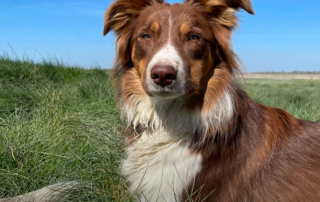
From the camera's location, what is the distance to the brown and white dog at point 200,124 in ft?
9.00

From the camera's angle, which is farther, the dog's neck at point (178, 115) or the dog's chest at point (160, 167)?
the dog's neck at point (178, 115)

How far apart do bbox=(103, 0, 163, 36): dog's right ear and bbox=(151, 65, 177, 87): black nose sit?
970 millimetres

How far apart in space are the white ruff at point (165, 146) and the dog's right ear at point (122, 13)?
2.60ft

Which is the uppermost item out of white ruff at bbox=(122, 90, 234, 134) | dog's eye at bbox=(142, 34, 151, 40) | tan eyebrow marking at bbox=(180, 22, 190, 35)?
tan eyebrow marking at bbox=(180, 22, 190, 35)

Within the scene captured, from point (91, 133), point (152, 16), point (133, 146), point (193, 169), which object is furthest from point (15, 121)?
point (193, 169)

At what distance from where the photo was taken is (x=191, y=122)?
2.98 metres

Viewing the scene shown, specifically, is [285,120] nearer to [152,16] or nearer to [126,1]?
[152,16]

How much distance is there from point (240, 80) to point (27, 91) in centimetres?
407

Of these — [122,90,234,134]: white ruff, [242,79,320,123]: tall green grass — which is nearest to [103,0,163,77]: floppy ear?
[122,90,234,134]: white ruff

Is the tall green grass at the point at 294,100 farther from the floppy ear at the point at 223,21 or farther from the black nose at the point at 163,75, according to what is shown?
the black nose at the point at 163,75

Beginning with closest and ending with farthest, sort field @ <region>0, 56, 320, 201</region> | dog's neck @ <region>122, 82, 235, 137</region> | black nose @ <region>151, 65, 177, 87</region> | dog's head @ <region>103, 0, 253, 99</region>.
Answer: black nose @ <region>151, 65, 177, 87</region>
dog's head @ <region>103, 0, 253, 99</region>
dog's neck @ <region>122, 82, 235, 137</region>
field @ <region>0, 56, 320, 201</region>

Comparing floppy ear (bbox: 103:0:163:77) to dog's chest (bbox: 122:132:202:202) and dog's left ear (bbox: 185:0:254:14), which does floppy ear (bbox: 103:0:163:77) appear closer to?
dog's left ear (bbox: 185:0:254:14)

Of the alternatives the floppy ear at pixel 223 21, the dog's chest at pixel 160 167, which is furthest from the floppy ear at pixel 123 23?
the dog's chest at pixel 160 167

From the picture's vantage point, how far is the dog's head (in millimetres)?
2699
